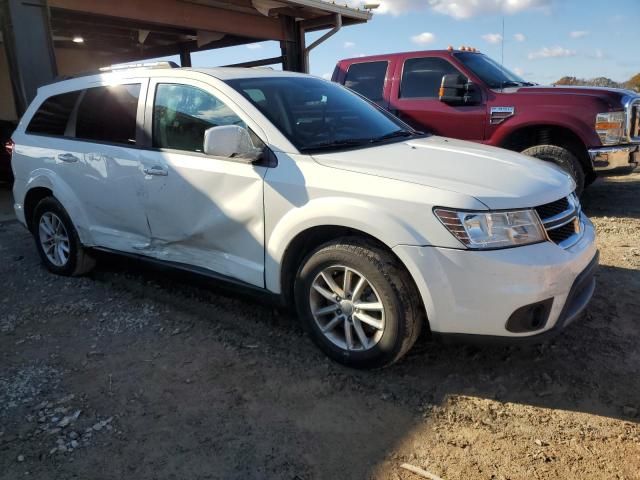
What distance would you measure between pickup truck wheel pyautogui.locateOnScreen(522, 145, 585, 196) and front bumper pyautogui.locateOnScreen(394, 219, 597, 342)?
3948 mm

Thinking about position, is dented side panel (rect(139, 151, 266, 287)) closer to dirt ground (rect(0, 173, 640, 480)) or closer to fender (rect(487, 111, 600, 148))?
dirt ground (rect(0, 173, 640, 480))

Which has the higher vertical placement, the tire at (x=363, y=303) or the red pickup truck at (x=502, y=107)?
the red pickup truck at (x=502, y=107)

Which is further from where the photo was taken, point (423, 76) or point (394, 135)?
point (423, 76)

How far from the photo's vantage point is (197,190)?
140 inches

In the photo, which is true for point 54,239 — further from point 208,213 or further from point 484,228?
point 484,228

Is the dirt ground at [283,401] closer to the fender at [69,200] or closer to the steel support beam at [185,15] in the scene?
the fender at [69,200]

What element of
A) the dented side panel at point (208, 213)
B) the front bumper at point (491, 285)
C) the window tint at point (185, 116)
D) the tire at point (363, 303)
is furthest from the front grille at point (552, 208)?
the window tint at point (185, 116)

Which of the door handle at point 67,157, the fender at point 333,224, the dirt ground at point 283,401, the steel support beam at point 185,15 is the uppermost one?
the steel support beam at point 185,15

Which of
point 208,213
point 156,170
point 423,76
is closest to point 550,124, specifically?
point 423,76

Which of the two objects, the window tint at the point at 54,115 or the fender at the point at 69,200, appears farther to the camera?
the window tint at the point at 54,115

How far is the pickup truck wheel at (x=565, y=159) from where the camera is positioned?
632 centimetres

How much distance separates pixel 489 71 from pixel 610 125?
5.78ft

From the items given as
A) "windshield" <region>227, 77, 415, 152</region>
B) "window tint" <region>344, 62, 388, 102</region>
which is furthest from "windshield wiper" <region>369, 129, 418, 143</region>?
"window tint" <region>344, 62, 388, 102</region>

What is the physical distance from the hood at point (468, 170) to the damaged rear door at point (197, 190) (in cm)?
59
